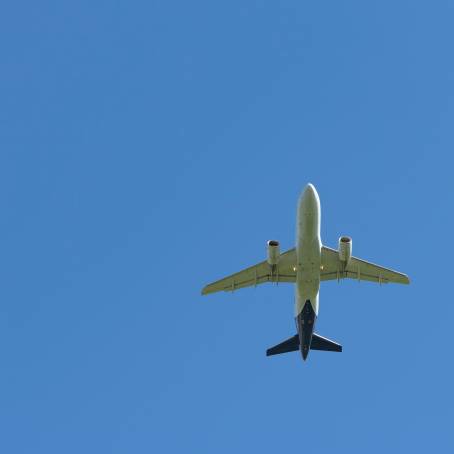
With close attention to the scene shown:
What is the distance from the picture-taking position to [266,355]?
2473 inches

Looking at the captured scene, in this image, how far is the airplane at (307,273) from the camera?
57.2 meters

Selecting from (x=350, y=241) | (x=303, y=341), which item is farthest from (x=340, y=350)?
(x=350, y=241)

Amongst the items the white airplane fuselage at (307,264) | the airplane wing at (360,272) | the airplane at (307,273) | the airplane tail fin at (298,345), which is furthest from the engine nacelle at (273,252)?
the airplane tail fin at (298,345)

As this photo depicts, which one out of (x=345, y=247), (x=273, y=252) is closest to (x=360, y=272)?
(x=345, y=247)

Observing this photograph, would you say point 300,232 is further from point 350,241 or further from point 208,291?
point 208,291

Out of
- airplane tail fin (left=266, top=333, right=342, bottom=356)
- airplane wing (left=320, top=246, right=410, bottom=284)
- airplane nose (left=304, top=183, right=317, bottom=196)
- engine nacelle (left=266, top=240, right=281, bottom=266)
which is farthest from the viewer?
airplane tail fin (left=266, top=333, right=342, bottom=356)

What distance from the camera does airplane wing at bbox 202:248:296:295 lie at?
199ft

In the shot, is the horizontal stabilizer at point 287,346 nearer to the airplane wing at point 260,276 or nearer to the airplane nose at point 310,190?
the airplane wing at point 260,276

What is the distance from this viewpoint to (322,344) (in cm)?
6262

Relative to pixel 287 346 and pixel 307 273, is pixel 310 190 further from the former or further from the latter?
pixel 287 346

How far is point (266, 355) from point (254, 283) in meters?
4.84

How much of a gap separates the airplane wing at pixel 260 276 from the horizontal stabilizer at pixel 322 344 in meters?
4.34

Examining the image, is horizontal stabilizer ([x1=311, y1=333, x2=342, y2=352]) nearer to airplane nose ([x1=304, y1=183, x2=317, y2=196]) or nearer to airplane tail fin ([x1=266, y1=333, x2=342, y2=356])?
airplane tail fin ([x1=266, y1=333, x2=342, y2=356])

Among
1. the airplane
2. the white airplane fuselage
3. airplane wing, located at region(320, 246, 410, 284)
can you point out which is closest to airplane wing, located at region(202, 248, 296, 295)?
the airplane
